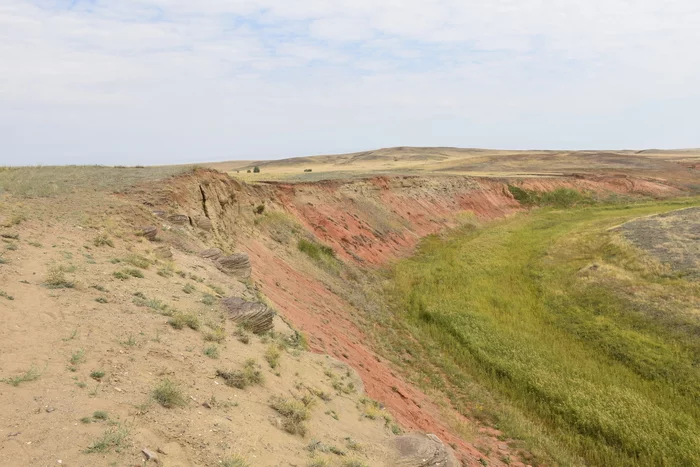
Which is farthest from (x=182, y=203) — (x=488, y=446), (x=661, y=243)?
(x=661, y=243)

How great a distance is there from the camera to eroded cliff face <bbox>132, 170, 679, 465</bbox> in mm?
15172

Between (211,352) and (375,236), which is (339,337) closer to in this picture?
(211,352)

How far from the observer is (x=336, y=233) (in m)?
35.2

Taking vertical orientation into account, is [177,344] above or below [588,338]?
above

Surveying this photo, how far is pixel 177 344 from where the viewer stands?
976cm

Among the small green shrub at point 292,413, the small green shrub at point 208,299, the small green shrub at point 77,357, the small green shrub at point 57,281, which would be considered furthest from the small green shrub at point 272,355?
the small green shrub at point 57,281

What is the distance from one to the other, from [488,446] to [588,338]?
9041 mm

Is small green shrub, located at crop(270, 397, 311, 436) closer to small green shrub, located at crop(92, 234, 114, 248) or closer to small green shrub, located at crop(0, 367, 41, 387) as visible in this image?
small green shrub, located at crop(0, 367, 41, 387)

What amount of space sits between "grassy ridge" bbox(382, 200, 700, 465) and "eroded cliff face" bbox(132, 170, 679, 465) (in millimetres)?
2065

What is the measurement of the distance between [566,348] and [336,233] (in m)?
19.7

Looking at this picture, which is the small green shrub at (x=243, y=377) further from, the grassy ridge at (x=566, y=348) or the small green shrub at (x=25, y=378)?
the grassy ridge at (x=566, y=348)

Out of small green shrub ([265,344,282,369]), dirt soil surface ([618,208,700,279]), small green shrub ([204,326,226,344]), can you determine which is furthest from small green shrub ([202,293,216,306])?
dirt soil surface ([618,208,700,279])

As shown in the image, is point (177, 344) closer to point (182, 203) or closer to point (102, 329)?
point (102, 329)

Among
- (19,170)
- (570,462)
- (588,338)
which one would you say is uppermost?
(19,170)
